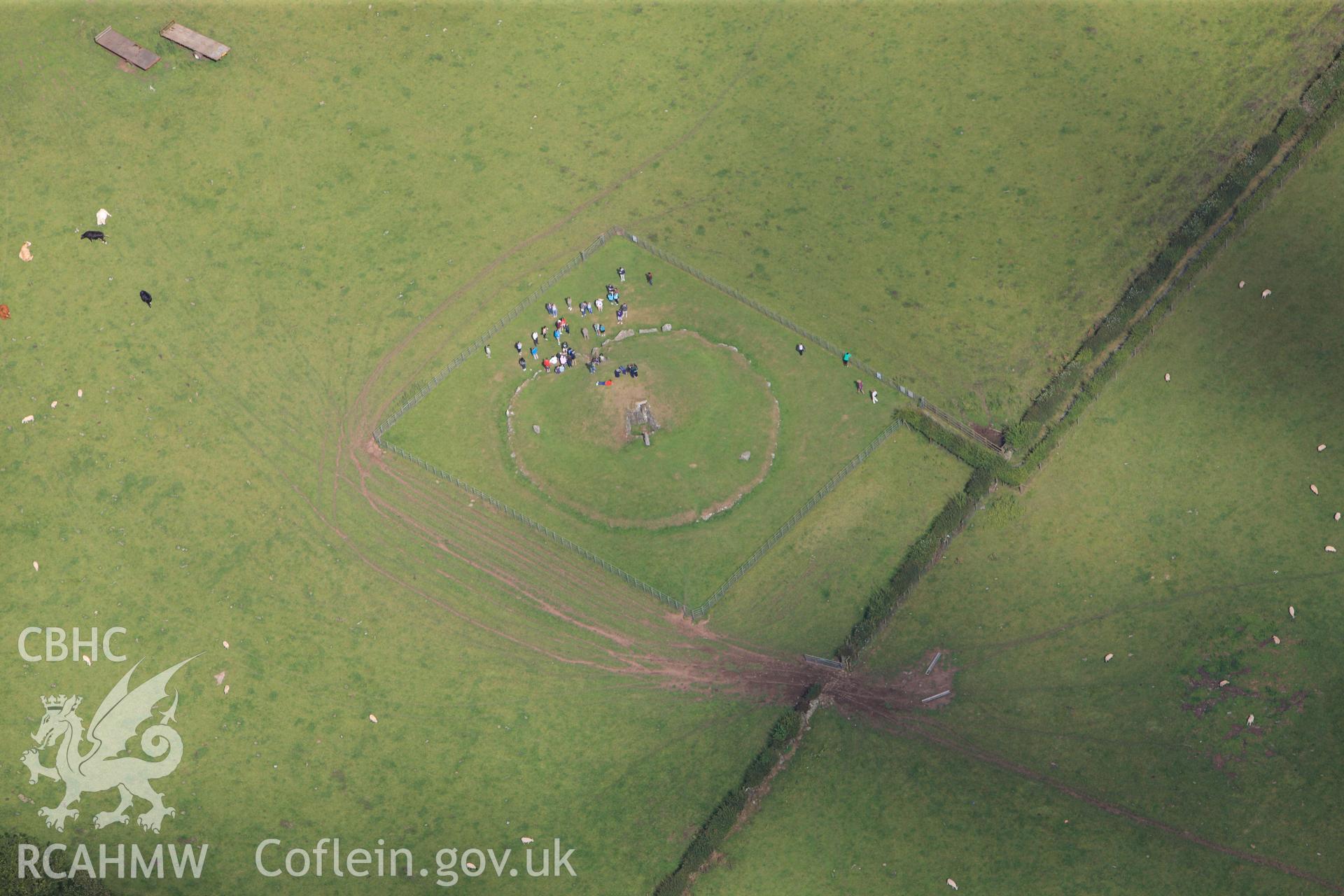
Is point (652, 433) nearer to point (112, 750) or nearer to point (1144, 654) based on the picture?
point (1144, 654)

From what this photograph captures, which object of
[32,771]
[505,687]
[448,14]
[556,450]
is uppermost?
[448,14]

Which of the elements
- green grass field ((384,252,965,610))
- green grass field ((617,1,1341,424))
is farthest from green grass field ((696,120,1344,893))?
green grass field ((384,252,965,610))

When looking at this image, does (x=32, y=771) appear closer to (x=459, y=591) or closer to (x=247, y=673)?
(x=247, y=673)

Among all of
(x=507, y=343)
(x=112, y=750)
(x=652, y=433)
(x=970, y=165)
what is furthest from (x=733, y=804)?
(x=970, y=165)

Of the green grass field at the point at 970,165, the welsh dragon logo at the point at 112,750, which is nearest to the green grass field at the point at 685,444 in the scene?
the green grass field at the point at 970,165

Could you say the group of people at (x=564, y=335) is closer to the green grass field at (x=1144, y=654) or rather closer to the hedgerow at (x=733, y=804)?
the hedgerow at (x=733, y=804)

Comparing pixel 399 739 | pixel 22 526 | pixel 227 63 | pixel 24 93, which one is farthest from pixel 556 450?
pixel 24 93
